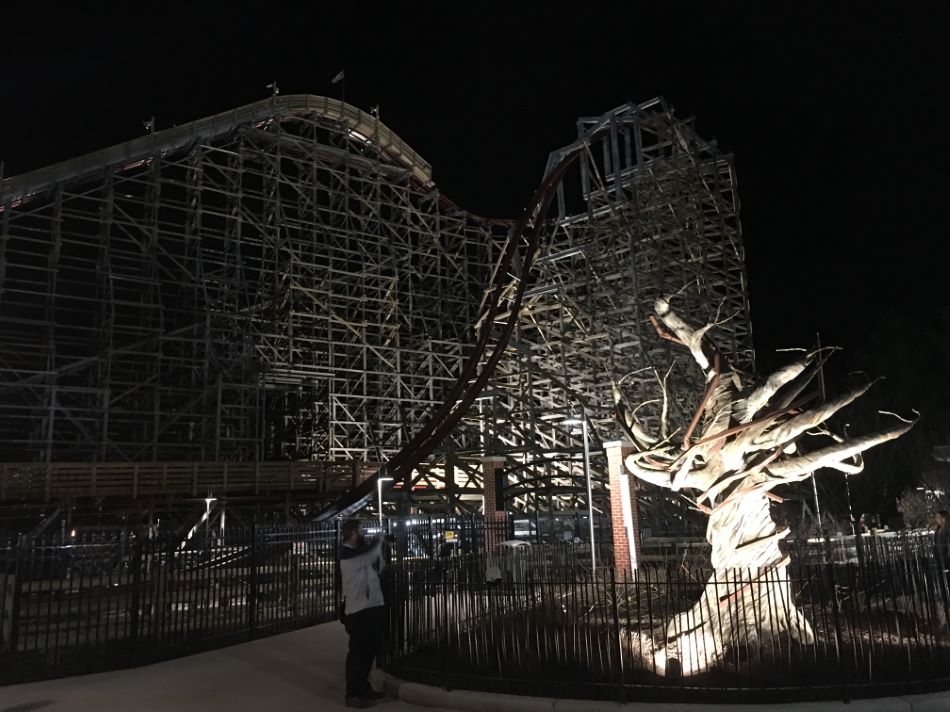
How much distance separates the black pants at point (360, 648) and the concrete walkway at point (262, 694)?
0.26 metres

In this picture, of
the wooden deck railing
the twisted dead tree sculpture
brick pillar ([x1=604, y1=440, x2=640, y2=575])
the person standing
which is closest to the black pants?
the person standing

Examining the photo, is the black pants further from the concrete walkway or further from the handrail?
the handrail

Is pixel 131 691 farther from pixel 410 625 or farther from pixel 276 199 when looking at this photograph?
pixel 276 199

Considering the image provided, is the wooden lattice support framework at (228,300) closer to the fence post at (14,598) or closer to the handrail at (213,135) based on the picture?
the handrail at (213,135)

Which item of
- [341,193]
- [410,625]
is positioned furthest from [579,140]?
[410,625]

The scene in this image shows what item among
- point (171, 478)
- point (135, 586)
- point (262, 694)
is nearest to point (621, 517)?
point (262, 694)

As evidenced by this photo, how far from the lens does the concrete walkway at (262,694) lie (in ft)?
21.6

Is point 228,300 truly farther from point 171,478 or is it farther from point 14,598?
point 14,598

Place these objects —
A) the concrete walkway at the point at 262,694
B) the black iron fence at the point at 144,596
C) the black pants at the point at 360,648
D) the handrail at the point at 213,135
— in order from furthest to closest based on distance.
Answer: the handrail at the point at 213,135 < the black iron fence at the point at 144,596 < the black pants at the point at 360,648 < the concrete walkway at the point at 262,694

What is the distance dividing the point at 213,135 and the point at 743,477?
2645 centimetres

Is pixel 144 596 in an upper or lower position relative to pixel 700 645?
upper

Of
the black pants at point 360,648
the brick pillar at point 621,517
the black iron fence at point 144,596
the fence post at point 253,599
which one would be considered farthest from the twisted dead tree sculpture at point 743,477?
the black iron fence at point 144,596

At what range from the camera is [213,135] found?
2902 centimetres

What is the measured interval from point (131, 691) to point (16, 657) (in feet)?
6.72
